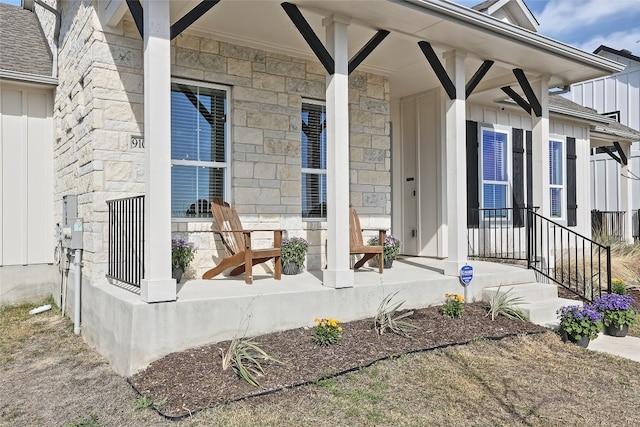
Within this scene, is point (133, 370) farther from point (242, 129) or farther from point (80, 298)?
point (242, 129)

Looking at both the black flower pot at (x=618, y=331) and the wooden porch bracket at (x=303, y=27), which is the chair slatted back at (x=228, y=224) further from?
the black flower pot at (x=618, y=331)

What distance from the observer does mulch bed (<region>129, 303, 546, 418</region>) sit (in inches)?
122

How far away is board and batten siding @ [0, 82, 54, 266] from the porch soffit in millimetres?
2373

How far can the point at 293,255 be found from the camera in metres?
5.31

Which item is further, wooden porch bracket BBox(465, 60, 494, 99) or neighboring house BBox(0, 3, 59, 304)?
neighboring house BBox(0, 3, 59, 304)

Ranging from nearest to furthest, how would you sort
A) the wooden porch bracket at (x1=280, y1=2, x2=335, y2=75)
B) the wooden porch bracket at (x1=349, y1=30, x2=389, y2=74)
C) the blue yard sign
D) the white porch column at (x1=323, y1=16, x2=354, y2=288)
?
the wooden porch bracket at (x1=280, y1=2, x2=335, y2=75)
the white porch column at (x1=323, y1=16, x2=354, y2=288)
the wooden porch bracket at (x1=349, y1=30, x2=389, y2=74)
the blue yard sign

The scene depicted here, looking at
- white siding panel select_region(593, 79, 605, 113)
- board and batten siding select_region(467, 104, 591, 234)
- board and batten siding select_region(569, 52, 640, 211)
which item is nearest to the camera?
board and batten siding select_region(467, 104, 591, 234)

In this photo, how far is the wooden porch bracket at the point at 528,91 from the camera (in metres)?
6.08

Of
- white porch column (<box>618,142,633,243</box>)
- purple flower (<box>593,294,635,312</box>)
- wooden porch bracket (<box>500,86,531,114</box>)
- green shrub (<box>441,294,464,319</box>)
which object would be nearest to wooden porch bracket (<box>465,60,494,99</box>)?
wooden porch bracket (<box>500,86,531,114</box>)

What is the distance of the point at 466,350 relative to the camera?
13.2ft

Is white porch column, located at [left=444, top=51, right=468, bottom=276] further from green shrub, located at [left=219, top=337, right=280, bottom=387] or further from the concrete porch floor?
green shrub, located at [left=219, top=337, right=280, bottom=387]

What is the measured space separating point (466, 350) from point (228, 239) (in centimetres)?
244

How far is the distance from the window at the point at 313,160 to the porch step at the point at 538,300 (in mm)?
2212

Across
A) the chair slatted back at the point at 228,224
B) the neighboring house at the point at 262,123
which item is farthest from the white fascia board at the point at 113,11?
the chair slatted back at the point at 228,224
